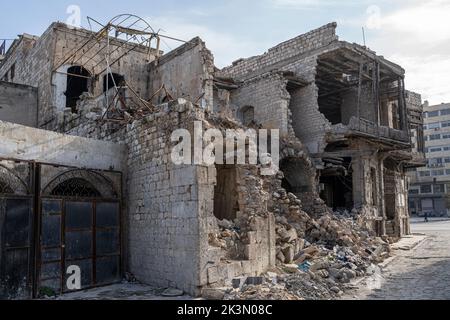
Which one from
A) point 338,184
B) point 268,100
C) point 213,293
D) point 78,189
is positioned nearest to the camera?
point 213,293

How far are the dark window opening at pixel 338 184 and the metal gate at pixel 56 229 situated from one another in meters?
11.5

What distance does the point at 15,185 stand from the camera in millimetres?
8352

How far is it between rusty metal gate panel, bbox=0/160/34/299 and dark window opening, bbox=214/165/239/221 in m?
4.82

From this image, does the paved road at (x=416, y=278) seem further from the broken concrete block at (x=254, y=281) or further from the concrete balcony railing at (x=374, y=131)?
the concrete balcony railing at (x=374, y=131)

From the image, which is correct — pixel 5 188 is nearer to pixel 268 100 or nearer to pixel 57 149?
pixel 57 149

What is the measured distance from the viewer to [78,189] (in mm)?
10211

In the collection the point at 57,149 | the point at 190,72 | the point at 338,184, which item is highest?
the point at 190,72

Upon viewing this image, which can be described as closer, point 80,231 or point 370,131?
point 80,231

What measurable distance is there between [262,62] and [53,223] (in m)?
15.0

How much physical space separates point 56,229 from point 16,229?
2.82ft

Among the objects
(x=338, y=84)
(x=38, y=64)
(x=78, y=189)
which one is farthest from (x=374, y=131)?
(x=38, y=64)

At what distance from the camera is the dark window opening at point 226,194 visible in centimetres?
1075
